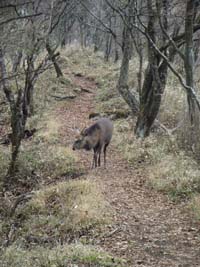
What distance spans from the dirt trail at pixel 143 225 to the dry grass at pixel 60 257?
0.40 m

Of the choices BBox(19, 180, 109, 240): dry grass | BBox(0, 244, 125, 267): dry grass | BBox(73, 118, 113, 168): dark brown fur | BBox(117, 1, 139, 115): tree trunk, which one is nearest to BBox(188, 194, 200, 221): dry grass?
BBox(19, 180, 109, 240): dry grass

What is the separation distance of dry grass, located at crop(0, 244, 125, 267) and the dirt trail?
0.40m

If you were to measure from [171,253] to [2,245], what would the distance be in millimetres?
2597

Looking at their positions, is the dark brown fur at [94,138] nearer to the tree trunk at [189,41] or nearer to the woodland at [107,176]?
the woodland at [107,176]

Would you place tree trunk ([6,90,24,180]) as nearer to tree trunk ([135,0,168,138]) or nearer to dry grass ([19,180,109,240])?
dry grass ([19,180,109,240])

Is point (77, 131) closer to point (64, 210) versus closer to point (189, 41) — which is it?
point (189, 41)

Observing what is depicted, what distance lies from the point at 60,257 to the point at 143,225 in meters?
2.19

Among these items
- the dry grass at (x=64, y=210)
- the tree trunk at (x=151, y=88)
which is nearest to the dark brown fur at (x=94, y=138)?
the dry grass at (x=64, y=210)

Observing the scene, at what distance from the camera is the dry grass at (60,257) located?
6.27m

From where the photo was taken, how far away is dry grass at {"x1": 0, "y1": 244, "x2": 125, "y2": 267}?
627 centimetres

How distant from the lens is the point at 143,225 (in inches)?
323

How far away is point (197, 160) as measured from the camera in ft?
36.8

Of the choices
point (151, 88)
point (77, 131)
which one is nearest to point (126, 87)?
point (77, 131)

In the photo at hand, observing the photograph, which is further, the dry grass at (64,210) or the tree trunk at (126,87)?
the tree trunk at (126,87)
